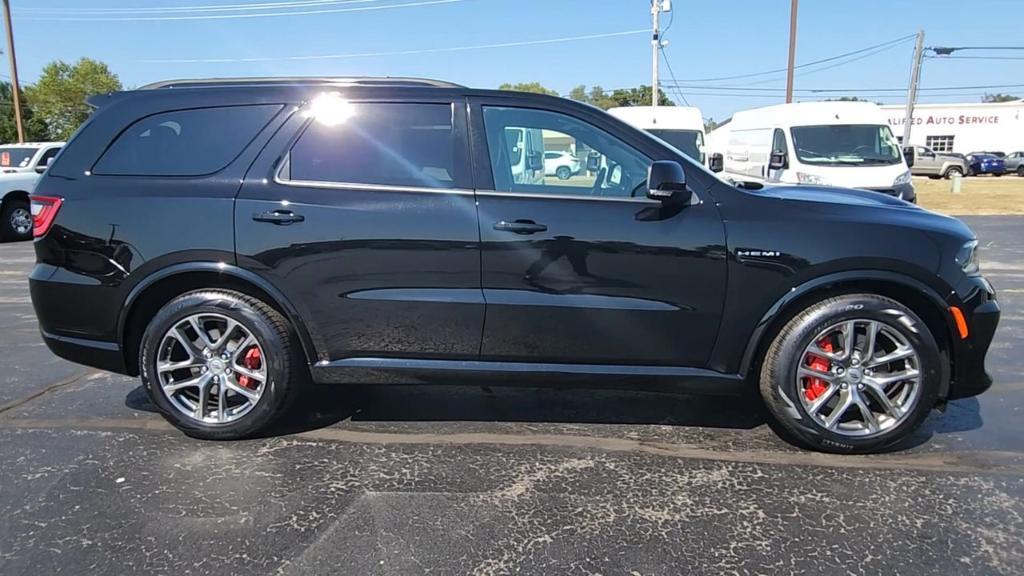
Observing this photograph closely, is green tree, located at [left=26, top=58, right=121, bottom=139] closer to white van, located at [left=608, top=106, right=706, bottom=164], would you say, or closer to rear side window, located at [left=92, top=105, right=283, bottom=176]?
white van, located at [left=608, top=106, right=706, bottom=164]

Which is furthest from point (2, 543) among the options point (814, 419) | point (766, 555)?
point (814, 419)

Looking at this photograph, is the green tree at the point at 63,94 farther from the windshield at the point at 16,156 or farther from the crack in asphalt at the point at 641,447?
the crack in asphalt at the point at 641,447

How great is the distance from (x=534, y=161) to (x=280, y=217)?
1327 millimetres

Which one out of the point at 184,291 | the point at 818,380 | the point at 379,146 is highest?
the point at 379,146

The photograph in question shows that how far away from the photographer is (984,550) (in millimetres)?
2588

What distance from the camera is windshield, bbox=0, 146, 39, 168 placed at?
13023mm

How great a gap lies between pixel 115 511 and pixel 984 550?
350cm

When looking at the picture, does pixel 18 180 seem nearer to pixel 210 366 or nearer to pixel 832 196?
pixel 210 366

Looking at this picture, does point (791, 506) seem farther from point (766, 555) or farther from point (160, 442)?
point (160, 442)

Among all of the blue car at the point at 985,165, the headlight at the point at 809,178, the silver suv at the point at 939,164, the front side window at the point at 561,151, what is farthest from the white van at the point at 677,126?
the blue car at the point at 985,165

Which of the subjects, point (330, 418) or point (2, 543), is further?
point (330, 418)

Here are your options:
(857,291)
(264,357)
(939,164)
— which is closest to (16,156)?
(264,357)

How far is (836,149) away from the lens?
41.1 ft

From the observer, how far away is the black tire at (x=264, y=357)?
3.49 m
